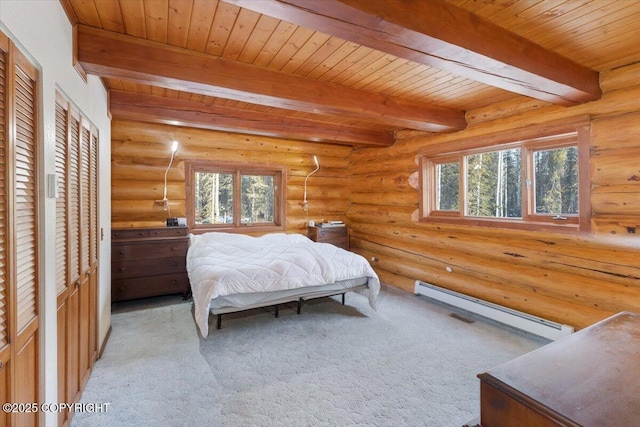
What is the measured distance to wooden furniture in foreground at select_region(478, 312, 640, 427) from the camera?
80 centimetres

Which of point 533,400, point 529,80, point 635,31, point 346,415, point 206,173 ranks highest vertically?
point 635,31

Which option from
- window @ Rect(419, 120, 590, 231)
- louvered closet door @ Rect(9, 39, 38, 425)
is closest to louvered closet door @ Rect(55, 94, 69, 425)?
louvered closet door @ Rect(9, 39, 38, 425)

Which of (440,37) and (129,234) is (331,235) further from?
(440,37)

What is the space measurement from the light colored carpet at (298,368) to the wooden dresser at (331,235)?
1.66 meters

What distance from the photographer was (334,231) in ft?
Result: 17.1

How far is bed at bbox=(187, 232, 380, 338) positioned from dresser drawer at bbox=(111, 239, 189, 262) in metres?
0.15

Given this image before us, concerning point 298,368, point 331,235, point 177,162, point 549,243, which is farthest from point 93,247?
point 549,243

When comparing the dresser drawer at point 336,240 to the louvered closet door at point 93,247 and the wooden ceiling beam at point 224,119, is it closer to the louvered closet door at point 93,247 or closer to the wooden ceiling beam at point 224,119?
the wooden ceiling beam at point 224,119

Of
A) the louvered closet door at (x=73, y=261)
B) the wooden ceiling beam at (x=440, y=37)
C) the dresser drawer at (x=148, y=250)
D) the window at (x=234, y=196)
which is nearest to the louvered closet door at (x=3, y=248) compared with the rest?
the louvered closet door at (x=73, y=261)

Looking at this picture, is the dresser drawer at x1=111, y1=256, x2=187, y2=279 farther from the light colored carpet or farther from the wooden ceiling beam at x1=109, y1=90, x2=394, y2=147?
the wooden ceiling beam at x1=109, y1=90, x2=394, y2=147

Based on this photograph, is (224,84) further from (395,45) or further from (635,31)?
(635,31)

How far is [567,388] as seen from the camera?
35.3 inches

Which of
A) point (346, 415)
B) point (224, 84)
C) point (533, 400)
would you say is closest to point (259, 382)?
point (346, 415)

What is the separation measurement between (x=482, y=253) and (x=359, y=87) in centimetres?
228
